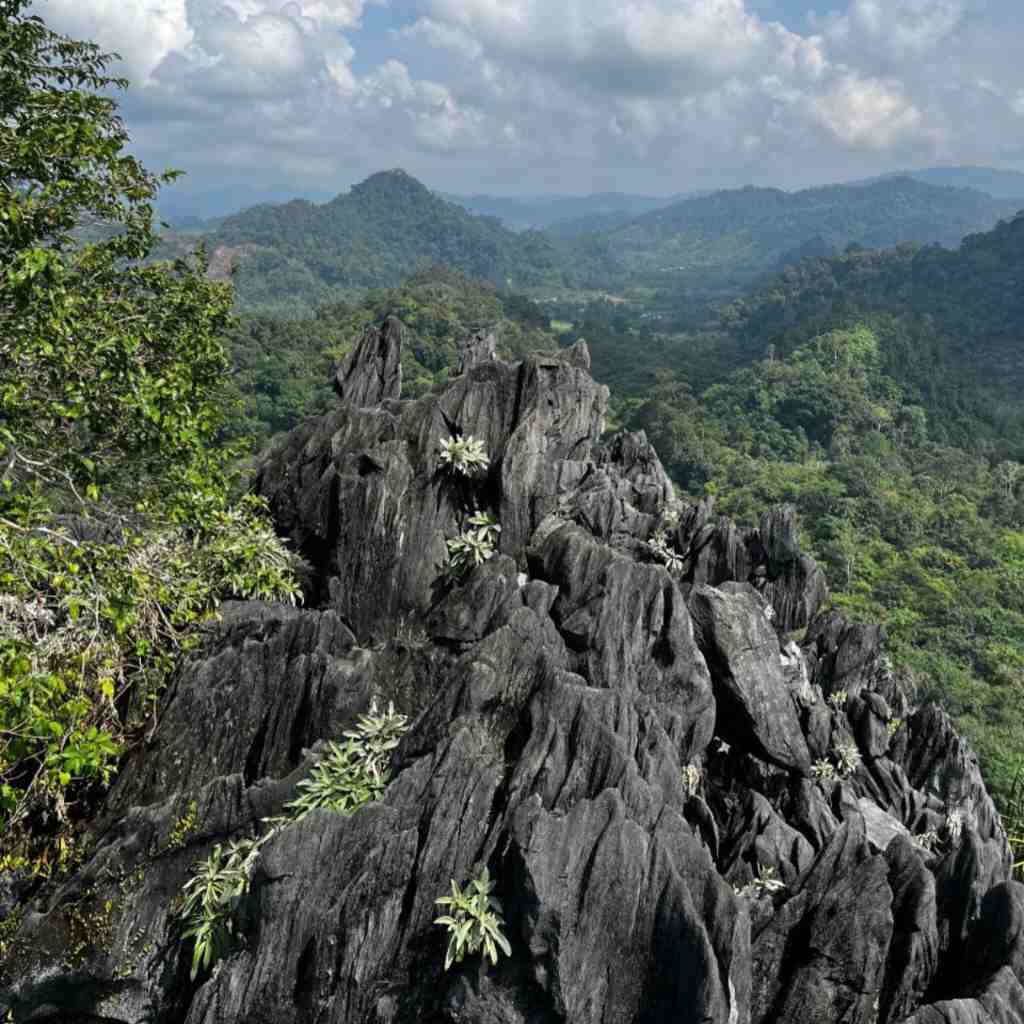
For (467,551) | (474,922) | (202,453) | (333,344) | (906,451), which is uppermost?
(202,453)

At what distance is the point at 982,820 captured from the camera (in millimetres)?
17016

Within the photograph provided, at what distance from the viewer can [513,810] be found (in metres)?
8.10

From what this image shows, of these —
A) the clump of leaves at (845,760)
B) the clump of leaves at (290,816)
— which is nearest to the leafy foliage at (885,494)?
the clump of leaves at (845,760)

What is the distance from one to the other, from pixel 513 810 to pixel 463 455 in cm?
746

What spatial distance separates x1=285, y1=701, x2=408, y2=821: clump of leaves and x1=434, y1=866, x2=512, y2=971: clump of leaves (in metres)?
1.57

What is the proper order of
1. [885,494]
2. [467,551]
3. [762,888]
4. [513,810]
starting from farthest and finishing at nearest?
[885,494], [467,551], [762,888], [513,810]

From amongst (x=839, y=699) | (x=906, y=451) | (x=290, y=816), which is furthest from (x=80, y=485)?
(x=906, y=451)

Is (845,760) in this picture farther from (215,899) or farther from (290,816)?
(215,899)

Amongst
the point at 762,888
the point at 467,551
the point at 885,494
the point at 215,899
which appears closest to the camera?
the point at 215,899

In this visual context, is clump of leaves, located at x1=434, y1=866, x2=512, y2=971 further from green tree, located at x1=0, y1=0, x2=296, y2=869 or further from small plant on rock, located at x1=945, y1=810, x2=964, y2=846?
small plant on rock, located at x1=945, y1=810, x2=964, y2=846

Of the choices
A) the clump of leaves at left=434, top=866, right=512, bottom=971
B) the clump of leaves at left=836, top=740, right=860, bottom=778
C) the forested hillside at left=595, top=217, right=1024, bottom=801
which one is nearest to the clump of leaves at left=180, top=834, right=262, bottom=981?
the clump of leaves at left=434, top=866, right=512, bottom=971

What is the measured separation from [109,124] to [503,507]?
9.50m

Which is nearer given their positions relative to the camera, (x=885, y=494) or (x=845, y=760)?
(x=845, y=760)

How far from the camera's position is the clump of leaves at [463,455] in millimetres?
14203
